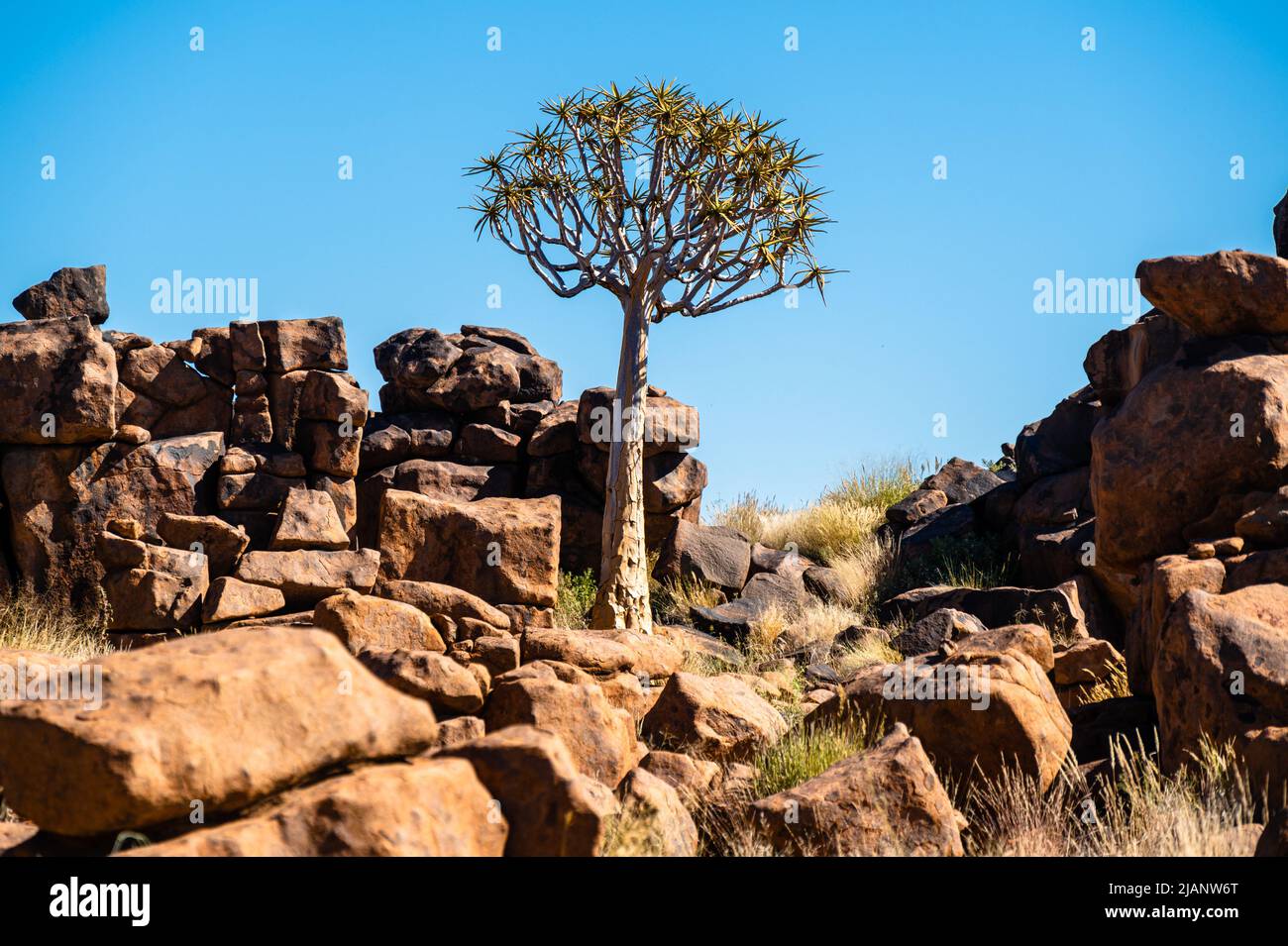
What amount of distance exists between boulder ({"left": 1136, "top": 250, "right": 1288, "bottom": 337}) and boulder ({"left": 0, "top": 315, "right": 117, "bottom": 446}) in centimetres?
1191

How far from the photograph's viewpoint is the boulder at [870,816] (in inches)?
251

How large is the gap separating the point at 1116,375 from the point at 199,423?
11.8 meters

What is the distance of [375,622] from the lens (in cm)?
952

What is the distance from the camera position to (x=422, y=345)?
18.6 meters

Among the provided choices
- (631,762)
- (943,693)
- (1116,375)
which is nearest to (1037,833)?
(943,693)

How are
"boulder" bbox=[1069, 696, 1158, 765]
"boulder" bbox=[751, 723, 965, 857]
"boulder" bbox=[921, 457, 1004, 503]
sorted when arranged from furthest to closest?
"boulder" bbox=[921, 457, 1004, 503]
"boulder" bbox=[1069, 696, 1158, 765]
"boulder" bbox=[751, 723, 965, 857]

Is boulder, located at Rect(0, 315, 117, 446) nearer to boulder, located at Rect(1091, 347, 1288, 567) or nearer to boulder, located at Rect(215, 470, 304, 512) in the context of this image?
boulder, located at Rect(215, 470, 304, 512)

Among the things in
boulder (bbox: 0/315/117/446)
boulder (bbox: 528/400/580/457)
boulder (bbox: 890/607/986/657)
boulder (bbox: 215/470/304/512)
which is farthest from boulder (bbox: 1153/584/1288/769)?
boulder (bbox: 0/315/117/446)

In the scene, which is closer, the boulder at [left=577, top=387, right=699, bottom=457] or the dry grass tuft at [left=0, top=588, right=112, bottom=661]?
the dry grass tuft at [left=0, top=588, right=112, bottom=661]

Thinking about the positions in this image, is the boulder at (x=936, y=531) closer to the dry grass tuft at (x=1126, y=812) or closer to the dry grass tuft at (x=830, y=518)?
the dry grass tuft at (x=830, y=518)

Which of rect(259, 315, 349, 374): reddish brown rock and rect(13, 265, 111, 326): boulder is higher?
rect(13, 265, 111, 326): boulder

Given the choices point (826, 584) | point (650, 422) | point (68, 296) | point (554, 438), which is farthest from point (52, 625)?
point (826, 584)

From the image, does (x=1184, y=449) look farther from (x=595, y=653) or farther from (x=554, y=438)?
(x=554, y=438)

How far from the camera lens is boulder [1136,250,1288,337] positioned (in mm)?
10656
